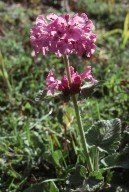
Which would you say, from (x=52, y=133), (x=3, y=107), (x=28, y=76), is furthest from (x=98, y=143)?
(x=28, y=76)

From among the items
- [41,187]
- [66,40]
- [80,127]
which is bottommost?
[41,187]

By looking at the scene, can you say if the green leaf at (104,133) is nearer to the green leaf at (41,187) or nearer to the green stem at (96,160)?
the green stem at (96,160)

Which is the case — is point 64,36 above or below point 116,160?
above

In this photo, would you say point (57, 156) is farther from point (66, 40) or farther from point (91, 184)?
point (66, 40)

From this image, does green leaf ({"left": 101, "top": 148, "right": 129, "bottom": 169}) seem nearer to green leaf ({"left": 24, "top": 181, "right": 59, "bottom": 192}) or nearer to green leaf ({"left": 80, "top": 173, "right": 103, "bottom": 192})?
green leaf ({"left": 80, "top": 173, "right": 103, "bottom": 192})

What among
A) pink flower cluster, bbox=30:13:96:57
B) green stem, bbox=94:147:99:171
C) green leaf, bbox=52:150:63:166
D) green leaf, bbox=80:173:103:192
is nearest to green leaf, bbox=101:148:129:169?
green stem, bbox=94:147:99:171

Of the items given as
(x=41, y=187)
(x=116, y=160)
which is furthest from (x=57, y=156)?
(x=116, y=160)
